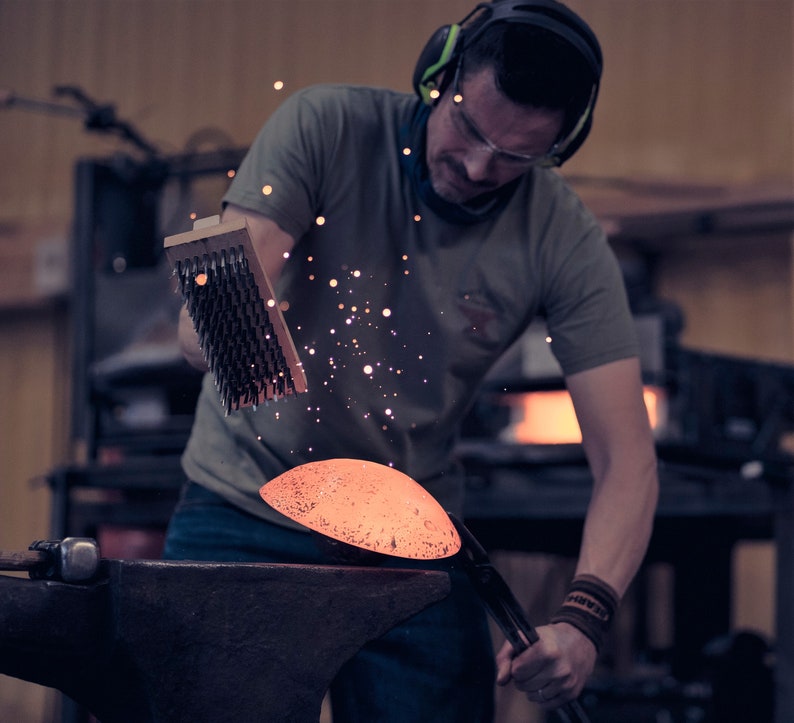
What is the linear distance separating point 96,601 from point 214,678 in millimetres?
155

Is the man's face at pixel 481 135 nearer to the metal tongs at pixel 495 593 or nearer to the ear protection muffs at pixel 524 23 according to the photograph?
the ear protection muffs at pixel 524 23

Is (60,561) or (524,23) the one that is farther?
(524,23)

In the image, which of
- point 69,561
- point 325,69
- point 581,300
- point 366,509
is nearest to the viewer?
point 69,561

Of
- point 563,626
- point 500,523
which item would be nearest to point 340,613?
point 563,626

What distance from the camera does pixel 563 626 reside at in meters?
1.60

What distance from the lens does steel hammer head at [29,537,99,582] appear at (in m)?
1.09

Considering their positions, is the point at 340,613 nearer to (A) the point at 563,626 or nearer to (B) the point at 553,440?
(A) the point at 563,626

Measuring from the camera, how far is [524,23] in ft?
5.16

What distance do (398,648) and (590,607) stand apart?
0.29 m

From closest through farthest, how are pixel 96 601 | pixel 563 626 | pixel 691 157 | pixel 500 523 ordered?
pixel 96 601
pixel 563 626
pixel 500 523
pixel 691 157

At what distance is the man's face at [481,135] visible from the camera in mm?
1613

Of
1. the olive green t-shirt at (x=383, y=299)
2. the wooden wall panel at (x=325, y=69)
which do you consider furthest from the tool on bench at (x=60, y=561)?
the wooden wall panel at (x=325, y=69)

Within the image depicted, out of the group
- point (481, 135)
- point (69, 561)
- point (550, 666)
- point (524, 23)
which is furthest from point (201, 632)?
point (524, 23)

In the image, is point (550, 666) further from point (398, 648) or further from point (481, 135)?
point (481, 135)
